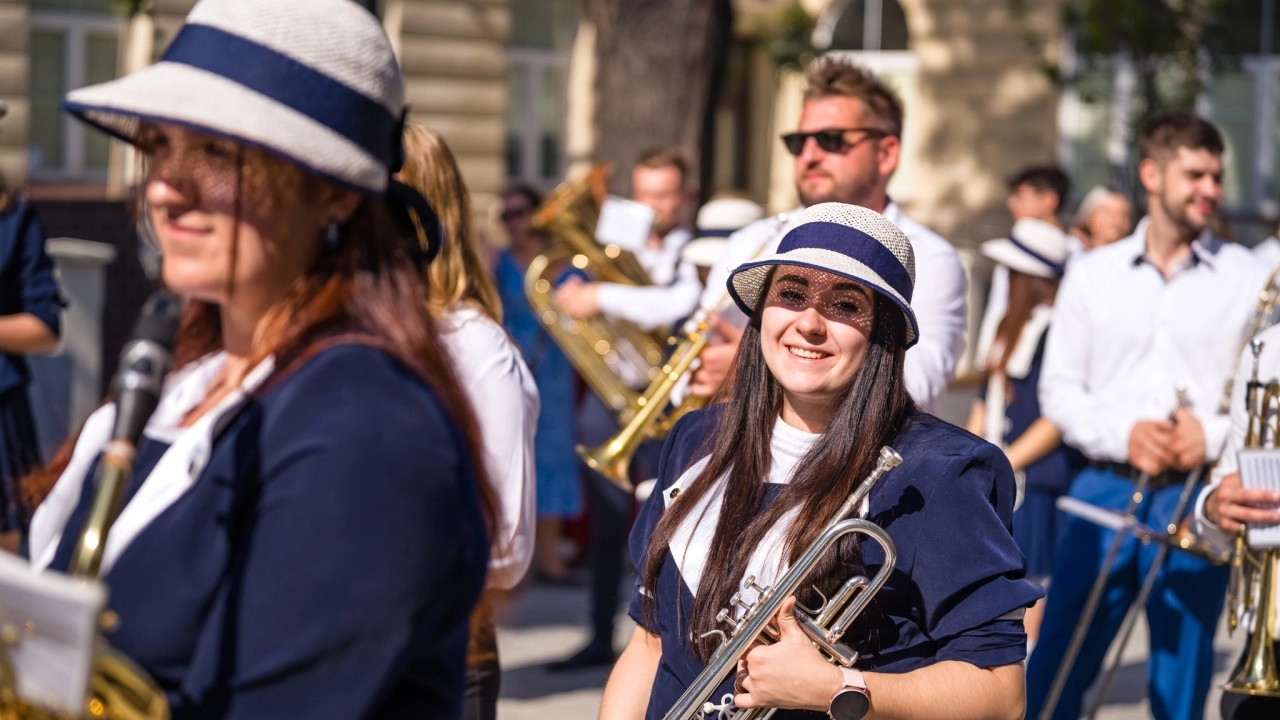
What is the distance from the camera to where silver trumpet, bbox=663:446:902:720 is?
2.61 metres

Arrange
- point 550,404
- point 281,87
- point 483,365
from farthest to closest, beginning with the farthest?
point 550,404
point 483,365
point 281,87

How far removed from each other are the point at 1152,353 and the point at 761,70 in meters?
15.4

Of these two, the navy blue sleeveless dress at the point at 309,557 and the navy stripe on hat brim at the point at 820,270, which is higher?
the navy stripe on hat brim at the point at 820,270

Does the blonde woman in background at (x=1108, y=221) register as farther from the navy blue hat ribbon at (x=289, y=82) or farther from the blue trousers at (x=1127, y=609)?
the navy blue hat ribbon at (x=289, y=82)

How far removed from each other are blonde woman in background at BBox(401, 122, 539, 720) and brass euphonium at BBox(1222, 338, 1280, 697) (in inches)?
66.5

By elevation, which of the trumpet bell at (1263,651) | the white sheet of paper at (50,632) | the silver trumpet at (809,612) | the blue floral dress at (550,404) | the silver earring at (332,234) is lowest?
the blue floral dress at (550,404)

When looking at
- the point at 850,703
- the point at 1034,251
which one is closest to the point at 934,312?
the point at 850,703

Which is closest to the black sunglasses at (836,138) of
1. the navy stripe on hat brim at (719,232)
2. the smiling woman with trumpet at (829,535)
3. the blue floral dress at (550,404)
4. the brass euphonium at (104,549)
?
the smiling woman with trumpet at (829,535)

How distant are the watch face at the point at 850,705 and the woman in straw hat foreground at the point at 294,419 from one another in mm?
898

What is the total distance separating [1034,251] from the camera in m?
7.07

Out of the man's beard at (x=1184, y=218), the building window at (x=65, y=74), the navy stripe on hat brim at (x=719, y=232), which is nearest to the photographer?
the man's beard at (x=1184, y=218)

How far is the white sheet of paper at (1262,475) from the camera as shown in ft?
12.5

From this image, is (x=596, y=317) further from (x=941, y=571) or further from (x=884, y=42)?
(x=884, y=42)

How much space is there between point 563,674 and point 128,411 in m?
5.44
